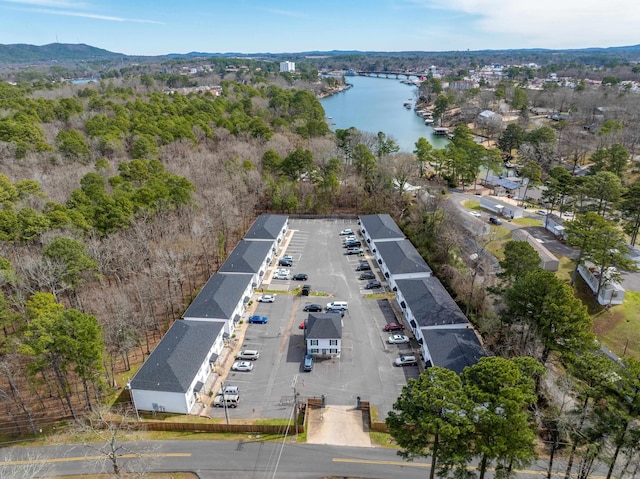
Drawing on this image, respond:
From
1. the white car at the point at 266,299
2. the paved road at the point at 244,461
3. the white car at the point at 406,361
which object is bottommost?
the paved road at the point at 244,461

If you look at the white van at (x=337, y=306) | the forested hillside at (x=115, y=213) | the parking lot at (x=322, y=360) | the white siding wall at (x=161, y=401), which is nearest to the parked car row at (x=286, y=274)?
the parking lot at (x=322, y=360)

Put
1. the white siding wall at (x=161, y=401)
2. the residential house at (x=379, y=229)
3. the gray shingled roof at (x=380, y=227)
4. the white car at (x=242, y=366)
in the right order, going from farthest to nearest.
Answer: the gray shingled roof at (x=380, y=227) → the residential house at (x=379, y=229) → the white car at (x=242, y=366) → the white siding wall at (x=161, y=401)

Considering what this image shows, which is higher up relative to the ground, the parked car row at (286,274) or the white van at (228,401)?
the parked car row at (286,274)

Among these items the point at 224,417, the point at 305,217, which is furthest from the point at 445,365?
the point at 305,217

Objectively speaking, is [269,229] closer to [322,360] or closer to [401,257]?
[401,257]

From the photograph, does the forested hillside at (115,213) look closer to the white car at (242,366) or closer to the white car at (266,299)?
the white car at (266,299)

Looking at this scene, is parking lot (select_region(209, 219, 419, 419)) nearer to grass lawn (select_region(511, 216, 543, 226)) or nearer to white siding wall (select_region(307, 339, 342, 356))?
white siding wall (select_region(307, 339, 342, 356))

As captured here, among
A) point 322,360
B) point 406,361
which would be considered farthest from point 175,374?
point 406,361
